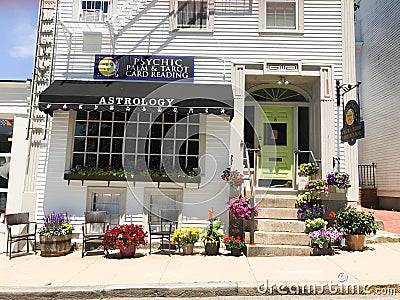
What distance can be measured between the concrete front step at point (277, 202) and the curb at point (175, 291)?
3.12 metres

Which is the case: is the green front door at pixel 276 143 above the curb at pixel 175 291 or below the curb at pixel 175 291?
above

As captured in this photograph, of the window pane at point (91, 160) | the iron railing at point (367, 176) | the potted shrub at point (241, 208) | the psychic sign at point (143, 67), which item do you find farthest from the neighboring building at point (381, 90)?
the window pane at point (91, 160)

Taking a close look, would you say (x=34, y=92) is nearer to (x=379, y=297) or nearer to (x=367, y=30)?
(x=379, y=297)

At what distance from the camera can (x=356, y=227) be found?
727 centimetres

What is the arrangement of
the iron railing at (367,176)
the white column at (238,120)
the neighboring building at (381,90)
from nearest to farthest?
the white column at (238,120) → the neighboring building at (381,90) → the iron railing at (367,176)

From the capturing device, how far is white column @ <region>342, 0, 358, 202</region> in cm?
842

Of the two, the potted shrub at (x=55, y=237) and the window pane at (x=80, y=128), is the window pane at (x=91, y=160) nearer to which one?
the window pane at (x=80, y=128)

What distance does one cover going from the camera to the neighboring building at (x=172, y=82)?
8391 millimetres

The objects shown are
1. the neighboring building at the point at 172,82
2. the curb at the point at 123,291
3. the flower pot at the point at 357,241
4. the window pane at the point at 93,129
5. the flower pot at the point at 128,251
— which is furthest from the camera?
the window pane at the point at 93,129

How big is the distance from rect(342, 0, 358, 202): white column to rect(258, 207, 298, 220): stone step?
153 centimetres

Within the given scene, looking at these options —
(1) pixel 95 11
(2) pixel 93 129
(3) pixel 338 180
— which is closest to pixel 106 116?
(2) pixel 93 129

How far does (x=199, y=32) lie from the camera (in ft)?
29.8

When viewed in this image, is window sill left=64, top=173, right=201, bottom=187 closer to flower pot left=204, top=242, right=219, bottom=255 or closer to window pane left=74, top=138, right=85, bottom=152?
window pane left=74, top=138, right=85, bottom=152

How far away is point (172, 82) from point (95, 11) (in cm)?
291
